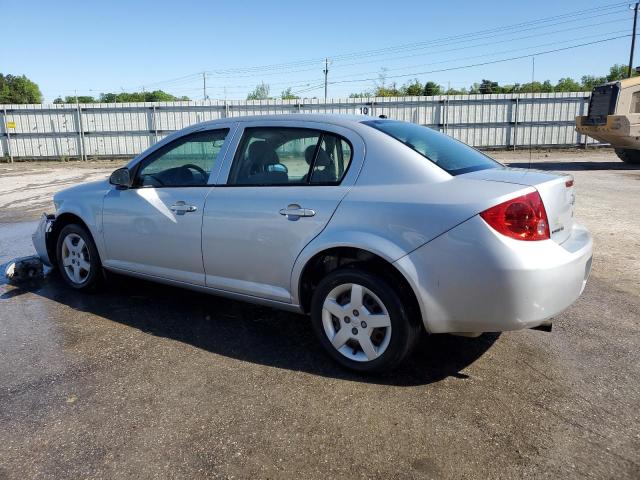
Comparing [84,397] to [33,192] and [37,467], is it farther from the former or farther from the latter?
[33,192]

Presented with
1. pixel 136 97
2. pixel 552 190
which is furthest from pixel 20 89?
pixel 552 190

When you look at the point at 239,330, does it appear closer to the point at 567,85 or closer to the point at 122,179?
the point at 122,179

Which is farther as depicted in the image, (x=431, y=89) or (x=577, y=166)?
(x=431, y=89)

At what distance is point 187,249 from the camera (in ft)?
13.0

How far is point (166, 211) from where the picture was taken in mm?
4066

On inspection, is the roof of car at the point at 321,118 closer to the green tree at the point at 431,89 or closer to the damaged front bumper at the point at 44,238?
the damaged front bumper at the point at 44,238

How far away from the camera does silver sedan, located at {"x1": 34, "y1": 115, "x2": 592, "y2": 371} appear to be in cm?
280

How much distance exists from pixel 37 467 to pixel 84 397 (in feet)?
2.15

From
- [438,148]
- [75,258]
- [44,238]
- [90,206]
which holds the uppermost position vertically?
[438,148]

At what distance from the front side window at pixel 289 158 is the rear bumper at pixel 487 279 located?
0.86m

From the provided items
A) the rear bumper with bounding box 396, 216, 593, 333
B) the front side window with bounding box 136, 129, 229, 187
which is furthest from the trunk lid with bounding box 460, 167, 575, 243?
the front side window with bounding box 136, 129, 229, 187

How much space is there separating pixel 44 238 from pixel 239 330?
2561 mm

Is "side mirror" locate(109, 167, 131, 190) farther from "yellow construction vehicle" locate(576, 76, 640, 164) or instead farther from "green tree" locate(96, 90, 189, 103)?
"green tree" locate(96, 90, 189, 103)

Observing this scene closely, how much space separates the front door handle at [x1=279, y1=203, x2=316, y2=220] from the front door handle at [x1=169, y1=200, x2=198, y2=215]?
2.83 feet
